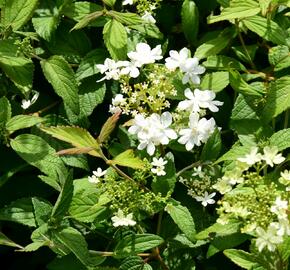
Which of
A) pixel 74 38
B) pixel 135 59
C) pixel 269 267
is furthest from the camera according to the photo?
pixel 74 38

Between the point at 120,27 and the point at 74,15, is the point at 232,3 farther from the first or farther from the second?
the point at 74,15

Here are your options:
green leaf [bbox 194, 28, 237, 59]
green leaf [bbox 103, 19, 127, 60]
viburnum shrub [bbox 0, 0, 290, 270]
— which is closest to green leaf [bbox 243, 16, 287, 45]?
viburnum shrub [bbox 0, 0, 290, 270]

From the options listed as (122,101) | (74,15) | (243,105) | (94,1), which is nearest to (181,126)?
(122,101)

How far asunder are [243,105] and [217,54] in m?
0.32

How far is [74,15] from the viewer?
7.64 ft

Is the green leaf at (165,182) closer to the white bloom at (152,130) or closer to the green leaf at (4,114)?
the white bloom at (152,130)

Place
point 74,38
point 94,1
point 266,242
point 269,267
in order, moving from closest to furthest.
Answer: point 266,242, point 269,267, point 74,38, point 94,1

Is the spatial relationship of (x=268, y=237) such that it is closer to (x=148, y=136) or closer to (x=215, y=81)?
(x=148, y=136)

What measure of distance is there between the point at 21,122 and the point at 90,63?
35cm

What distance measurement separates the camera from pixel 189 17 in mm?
2361

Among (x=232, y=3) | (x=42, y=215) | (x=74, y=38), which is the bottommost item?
(x=42, y=215)

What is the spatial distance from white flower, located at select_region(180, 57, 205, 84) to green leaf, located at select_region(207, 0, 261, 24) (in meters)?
0.18

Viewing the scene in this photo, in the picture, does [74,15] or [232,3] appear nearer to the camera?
[232,3]

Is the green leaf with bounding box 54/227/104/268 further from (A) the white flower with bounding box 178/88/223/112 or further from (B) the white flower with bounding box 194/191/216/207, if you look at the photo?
(A) the white flower with bounding box 178/88/223/112
